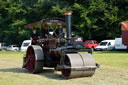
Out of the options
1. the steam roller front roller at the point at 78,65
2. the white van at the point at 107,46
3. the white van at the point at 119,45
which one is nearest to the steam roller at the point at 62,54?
the steam roller front roller at the point at 78,65

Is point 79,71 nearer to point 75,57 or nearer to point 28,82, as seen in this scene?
point 75,57

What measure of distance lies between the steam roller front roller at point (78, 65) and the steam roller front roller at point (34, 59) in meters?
1.44

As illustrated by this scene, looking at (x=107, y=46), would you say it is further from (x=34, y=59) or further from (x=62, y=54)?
(x=62, y=54)

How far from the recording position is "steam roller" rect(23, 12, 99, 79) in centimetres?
852

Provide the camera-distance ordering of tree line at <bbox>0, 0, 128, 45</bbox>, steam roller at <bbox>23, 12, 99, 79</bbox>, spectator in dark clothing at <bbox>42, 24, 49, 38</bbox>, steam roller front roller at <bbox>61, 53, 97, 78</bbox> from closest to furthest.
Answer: steam roller front roller at <bbox>61, 53, 97, 78</bbox> < steam roller at <bbox>23, 12, 99, 79</bbox> < spectator in dark clothing at <bbox>42, 24, 49, 38</bbox> < tree line at <bbox>0, 0, 128, 45</bbox>

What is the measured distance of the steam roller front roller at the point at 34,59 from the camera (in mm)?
9965

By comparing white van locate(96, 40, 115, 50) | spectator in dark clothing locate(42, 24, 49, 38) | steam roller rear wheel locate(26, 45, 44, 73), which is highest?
spectator in dark clothing locate(42, 24, 49, 38)

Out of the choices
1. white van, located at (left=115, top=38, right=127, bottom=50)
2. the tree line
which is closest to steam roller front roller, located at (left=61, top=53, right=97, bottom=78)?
white van, located at (left=115, top=38, right=127, bottom=50)

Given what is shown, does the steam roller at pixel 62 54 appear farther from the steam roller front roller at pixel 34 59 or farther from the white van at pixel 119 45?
the white van at pixel 119 45

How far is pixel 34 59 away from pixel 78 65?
252 cm

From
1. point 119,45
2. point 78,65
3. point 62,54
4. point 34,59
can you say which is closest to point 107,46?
point 119,45

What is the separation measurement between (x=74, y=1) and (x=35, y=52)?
1178 inches

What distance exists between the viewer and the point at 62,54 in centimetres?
870

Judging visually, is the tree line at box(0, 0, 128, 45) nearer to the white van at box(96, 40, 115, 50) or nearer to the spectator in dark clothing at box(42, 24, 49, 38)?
the white van at box(96, 40, 115, 50)
